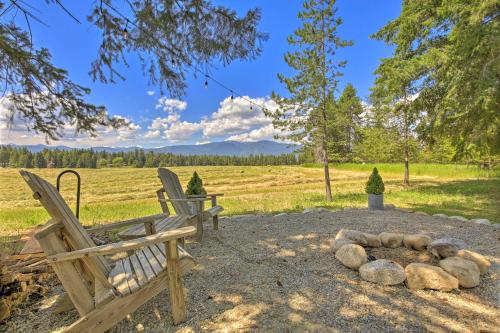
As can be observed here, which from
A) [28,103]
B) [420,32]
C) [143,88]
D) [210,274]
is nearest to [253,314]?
[210,274]

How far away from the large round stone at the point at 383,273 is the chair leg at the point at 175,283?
169 centimetres

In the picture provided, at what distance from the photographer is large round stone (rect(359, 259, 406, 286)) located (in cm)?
230

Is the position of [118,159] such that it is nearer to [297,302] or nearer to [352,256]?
[352,256]

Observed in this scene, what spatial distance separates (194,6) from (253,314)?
306 cm

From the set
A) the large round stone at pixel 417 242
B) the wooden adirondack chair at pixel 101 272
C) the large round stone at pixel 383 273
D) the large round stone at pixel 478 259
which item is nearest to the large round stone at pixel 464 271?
the large round stone at pixel 478 259

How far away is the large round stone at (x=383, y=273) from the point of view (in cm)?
230

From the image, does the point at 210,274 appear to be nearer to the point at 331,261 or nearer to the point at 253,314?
the point at 253,314

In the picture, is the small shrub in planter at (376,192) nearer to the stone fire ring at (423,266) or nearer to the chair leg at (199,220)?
the stone fire ring at (423,266)

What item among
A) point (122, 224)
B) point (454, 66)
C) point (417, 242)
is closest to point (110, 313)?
point (122, 224)

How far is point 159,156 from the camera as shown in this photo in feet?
194

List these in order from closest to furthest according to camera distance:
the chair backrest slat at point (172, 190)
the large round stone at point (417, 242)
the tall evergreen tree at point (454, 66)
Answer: the large round stone at point (417, 242) → the chair backrest slat at point (172, 190) → the tall evergreen tree at point (454, 66)

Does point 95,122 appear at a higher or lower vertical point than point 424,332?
higher

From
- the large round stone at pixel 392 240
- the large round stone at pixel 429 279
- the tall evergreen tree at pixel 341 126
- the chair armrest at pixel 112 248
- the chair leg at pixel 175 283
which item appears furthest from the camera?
the tall evergreen tree at pixel 341 126

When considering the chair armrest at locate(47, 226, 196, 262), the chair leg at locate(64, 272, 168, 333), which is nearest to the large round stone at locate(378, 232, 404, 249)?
the chair armrest at locate(47, 226, 196, 262)
